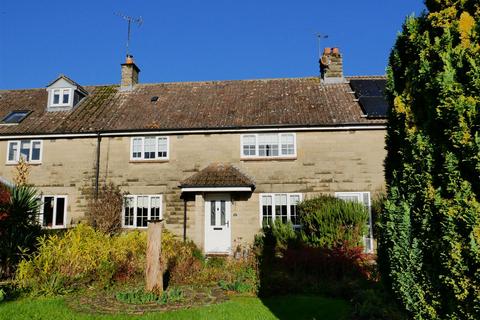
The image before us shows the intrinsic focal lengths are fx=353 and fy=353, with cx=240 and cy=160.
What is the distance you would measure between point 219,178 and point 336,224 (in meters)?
5.33

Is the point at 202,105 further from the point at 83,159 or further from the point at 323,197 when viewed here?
the point at 323,197

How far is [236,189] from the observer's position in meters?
15.1

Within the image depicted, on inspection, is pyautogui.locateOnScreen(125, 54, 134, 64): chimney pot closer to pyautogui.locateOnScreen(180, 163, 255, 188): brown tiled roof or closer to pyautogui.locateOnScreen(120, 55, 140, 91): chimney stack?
pyautogui.locateOnScreen(120, 55, 140, 91): chimney stack

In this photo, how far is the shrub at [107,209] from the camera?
15992mm

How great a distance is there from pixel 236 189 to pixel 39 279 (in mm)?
7910

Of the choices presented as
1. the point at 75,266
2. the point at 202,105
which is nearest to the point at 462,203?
the point at 75,266

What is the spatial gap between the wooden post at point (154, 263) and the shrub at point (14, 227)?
421 centimetres

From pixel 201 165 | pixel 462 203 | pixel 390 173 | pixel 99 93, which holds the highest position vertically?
pixel 99 93

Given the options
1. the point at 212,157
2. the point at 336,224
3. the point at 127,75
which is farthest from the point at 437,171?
the point at 127,75

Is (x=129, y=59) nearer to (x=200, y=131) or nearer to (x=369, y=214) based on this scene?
(x=200, y=131)

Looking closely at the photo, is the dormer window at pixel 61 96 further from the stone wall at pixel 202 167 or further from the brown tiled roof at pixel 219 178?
the brown tiled roof at pixel 219 178

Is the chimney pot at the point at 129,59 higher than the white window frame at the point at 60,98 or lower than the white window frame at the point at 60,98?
higher

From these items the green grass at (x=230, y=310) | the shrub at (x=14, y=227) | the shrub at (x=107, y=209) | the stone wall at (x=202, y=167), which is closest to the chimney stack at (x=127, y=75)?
the stone wall at (x=202, y=167)

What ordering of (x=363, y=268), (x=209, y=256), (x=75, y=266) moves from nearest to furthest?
(x=75, y=266)
(x=363, y=268)
(x=209, y=256)
